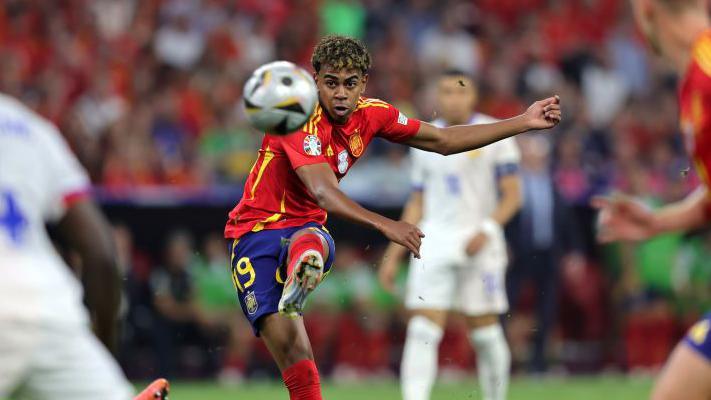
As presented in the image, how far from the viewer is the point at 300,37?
17.7 meters

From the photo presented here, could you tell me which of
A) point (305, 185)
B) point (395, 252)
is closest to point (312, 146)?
point (305, 185)

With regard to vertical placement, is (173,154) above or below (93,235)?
above

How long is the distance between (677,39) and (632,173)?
11.8 meters

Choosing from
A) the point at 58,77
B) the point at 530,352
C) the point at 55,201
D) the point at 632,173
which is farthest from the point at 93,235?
the point at 632,173

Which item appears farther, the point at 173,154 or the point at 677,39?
the point at 173,154

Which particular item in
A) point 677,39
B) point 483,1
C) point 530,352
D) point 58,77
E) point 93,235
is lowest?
point 530,352

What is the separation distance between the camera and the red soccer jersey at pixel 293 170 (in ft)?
23.4

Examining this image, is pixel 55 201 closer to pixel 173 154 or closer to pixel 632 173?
pixel 173 154

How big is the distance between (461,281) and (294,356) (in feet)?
13.5

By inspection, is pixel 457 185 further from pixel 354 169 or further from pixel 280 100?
pixel 280 100

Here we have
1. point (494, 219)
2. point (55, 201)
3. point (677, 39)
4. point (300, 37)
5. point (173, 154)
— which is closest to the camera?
point (55, 201)

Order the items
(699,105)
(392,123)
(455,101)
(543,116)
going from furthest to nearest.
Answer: (455,101)
(392,123)
(543,116)
(699,105)

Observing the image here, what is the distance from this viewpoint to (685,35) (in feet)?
15.8

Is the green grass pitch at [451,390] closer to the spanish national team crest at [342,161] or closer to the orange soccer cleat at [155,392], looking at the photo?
the spanish national team crest at [342,161]
